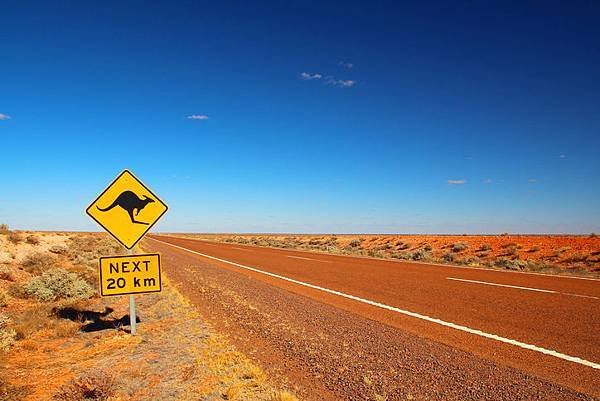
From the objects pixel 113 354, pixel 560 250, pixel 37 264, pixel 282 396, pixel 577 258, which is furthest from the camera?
pixel 560 250

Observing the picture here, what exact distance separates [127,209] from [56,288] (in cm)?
642

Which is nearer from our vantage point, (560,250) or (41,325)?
(41,325)

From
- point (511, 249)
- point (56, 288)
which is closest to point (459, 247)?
point (511, 249)

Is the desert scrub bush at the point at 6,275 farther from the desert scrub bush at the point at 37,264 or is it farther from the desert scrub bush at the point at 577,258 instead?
the desert scrub bush at the point at 577,258

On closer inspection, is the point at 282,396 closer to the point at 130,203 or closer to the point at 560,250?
the point at 130,203

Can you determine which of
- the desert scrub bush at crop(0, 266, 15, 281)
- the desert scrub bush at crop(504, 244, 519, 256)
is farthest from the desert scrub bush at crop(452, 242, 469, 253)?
the desert scrub bush at crop(0, 266, 15, 281)

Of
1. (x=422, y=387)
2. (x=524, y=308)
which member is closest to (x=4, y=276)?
(x=422, y=387)

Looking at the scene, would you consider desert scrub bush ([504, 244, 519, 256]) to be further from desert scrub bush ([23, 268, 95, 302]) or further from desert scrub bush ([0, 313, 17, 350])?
desert scrub bush ([0, 313, 17, 350])

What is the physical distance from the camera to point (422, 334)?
674cm

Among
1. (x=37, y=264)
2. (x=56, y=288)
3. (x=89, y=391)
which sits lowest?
(x=89, y=391)

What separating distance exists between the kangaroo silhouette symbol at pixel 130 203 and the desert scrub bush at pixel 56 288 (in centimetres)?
584

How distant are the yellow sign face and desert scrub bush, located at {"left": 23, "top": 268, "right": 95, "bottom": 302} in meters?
5.73

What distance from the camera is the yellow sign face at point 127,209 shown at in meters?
6.55

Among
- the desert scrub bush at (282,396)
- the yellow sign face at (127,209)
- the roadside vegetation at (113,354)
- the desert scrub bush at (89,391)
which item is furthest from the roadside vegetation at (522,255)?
the desert scrub bush at (89,391)
